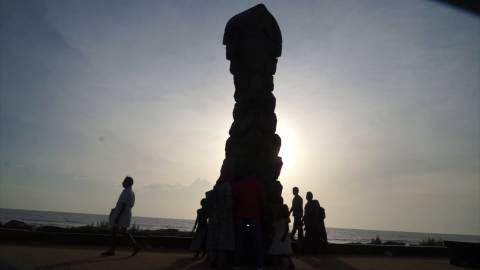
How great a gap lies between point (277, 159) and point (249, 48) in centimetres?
283

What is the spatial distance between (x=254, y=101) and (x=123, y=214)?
4.02 meters

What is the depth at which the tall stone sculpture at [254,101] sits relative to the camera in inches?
373

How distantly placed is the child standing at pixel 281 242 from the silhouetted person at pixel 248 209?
46cm

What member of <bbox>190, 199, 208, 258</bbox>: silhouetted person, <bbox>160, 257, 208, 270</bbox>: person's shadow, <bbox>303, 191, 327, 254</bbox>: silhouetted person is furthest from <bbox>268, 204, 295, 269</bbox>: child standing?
<bbox>303, 191, 327, 254</bbox>: silhouetted person

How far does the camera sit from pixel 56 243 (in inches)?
431

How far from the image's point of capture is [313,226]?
11.8m

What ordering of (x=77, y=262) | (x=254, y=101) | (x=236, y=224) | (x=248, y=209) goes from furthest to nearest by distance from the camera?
(x=254, y=101), (x=236, y=224), (x=248, y=209), (x=77, y=262)

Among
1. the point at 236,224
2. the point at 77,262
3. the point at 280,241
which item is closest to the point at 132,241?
the point at 77,262

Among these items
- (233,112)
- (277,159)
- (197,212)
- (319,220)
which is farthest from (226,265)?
(319,220)

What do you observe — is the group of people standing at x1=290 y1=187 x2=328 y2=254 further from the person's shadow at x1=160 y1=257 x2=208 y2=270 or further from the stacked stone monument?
the person's shadow at x1=160 y1=257 x2=208 y2=270

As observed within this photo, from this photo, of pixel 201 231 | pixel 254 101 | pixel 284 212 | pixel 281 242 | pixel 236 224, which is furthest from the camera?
pixel 254 101

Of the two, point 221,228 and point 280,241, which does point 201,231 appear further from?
point 280,241

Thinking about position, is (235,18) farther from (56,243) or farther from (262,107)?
(56,243)

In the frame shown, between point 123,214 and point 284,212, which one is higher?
point 284,212
